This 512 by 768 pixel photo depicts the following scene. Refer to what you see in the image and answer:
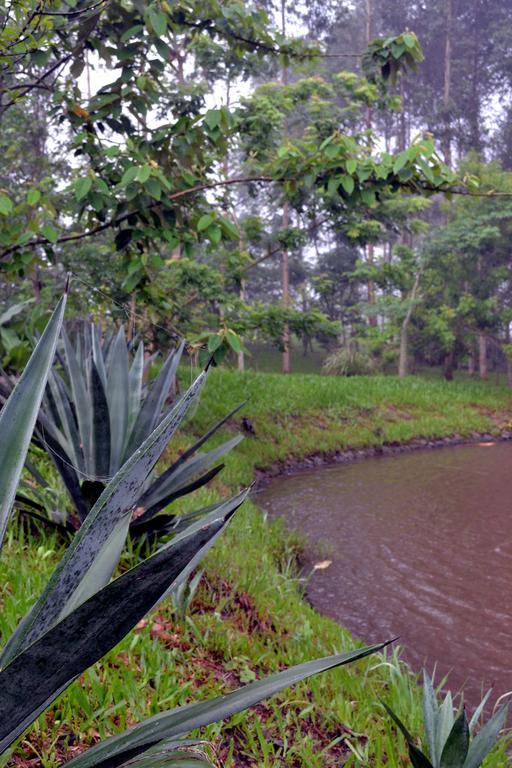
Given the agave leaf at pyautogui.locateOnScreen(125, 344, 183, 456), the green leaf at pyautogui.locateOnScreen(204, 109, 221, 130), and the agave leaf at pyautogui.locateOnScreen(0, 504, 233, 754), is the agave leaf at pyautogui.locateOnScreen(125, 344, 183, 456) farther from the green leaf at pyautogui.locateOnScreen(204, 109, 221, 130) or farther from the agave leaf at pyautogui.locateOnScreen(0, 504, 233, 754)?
the agave leaf at pyautogui.locateOnScreen(0, 504, 233, 754)

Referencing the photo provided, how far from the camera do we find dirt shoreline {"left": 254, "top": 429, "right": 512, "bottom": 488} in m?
8.22

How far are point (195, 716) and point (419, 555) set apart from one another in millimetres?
4239

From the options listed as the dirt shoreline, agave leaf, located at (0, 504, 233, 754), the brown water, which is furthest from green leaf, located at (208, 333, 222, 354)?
the dirt shoreline

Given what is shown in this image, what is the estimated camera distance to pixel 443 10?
23094mm

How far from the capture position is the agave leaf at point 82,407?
2719mm

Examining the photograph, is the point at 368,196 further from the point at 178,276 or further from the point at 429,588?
the point at 178,276

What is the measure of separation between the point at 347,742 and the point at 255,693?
114 centimetres

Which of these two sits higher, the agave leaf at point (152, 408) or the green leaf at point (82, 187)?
the green leaf at point (82, 187)

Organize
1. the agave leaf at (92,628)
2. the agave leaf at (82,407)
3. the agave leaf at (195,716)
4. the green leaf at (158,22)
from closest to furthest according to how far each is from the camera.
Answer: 1. the agave leaf at (92,628)
2. the agave leaf at (195,716)
3. the agave leaf at (82,407)
4. the green leaf at (158,22)

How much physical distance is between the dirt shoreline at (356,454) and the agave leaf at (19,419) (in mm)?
6076

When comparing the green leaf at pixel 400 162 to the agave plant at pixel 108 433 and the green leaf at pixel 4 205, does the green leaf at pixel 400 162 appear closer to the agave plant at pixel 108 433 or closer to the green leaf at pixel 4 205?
the agave plant at pixel 108 433

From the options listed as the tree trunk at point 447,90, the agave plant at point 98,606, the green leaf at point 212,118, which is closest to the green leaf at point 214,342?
the green leaf at point 212,118

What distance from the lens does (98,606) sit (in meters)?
0.69

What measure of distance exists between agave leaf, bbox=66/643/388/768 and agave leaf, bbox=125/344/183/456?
1867 millimetres
